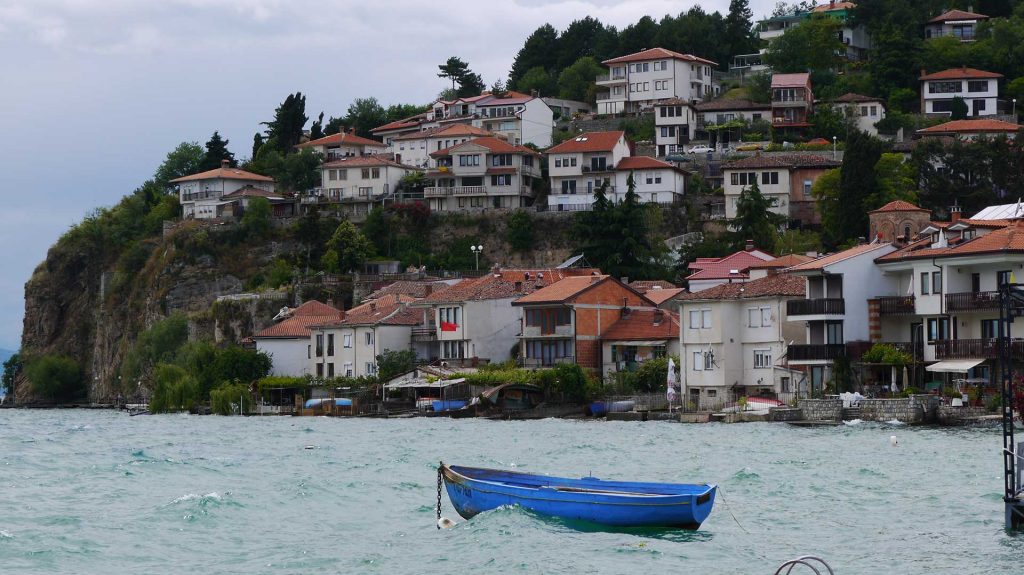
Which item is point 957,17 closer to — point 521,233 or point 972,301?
point 521,233

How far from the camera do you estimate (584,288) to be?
77688 mm

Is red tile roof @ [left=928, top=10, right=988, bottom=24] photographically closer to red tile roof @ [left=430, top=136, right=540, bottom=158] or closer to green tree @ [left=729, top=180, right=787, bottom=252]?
red tile roof @ [left=430, top=136, right=540, bottom=158]

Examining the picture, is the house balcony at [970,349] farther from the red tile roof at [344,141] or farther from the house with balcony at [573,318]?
the red tile roof at [344,141]

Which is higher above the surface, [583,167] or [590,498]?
[583,167]

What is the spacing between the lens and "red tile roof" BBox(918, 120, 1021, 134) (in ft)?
347

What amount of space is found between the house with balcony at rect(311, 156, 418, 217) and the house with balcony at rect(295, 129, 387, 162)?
853 centimetres

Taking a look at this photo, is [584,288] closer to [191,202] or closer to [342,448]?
[342,448]

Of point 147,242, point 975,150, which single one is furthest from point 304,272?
point 975,150

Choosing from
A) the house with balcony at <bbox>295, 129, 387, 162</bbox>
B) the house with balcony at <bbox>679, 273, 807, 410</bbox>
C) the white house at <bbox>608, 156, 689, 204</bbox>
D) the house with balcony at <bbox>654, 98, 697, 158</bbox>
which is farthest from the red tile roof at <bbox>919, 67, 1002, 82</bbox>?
the house with balcony at <bbox>679, 273, 807, 410</bbox>

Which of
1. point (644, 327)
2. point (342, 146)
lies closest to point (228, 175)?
point (342, 146)

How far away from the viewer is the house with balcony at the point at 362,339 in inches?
3359

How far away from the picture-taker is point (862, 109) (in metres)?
115

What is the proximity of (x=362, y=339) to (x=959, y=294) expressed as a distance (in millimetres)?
36788

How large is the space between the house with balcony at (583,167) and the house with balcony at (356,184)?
1220cm
